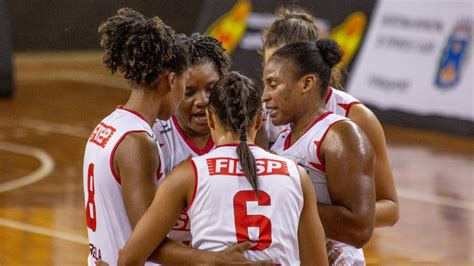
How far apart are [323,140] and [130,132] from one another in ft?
2.26

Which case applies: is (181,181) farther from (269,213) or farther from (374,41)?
(374,41)

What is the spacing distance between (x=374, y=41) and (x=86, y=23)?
608 cm

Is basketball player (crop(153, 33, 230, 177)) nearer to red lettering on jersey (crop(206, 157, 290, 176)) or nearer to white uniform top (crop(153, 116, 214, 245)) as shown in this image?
white uniform top (crop(153, 116, 214, 245))

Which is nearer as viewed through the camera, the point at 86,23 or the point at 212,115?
the point at 212,115

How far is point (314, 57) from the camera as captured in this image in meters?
3.50

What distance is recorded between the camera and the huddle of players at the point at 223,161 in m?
3.00

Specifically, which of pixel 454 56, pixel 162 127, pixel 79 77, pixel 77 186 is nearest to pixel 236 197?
pixel 162 127

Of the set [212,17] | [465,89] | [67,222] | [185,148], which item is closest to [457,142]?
[465,89]

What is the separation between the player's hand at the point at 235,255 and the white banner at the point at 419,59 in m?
7.99

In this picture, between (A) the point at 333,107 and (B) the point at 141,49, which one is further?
(A) the point at 333,107

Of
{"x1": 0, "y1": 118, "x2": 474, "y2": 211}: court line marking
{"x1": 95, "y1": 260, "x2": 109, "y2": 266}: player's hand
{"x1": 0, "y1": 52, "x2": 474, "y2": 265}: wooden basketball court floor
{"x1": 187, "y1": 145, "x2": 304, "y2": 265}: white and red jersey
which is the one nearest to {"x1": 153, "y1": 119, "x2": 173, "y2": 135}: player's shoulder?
{"x1": 95, "y1": 260, "x2": 109, "y2": 266}: player's hand

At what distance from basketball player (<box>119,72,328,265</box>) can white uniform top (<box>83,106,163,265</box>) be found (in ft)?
0.86

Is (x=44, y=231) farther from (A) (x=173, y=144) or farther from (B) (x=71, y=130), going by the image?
(B) (x=71, y=130)

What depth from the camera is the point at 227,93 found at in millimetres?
3062
